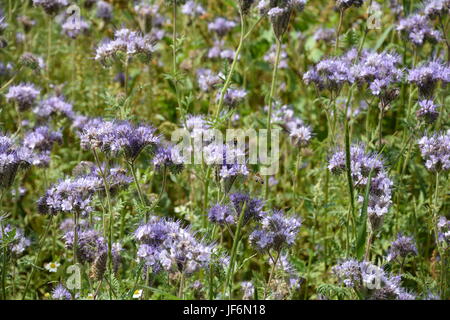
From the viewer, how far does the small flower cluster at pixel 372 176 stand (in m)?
3.20

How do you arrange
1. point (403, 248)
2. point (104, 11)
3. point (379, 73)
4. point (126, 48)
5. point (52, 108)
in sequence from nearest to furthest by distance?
1. point (403, 248)
2. point (379, 73)
3. point (126, 48)
4. point (52, 108)
5. point (104, 11)

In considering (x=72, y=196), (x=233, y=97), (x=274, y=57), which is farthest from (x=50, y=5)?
(x=72, y=196)

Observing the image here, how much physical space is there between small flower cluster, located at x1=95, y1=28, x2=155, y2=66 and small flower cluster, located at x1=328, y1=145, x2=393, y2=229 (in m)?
1.31

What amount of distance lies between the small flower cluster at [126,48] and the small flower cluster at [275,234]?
1.42 m

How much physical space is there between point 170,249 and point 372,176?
1244 mm

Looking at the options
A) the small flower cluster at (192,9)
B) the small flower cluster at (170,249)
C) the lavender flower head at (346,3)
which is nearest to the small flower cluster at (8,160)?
the small flower cluster at (170,249)

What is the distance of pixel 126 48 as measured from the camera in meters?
3.94

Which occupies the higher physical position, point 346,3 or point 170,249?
point 346,3

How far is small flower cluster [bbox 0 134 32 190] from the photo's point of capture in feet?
10.1

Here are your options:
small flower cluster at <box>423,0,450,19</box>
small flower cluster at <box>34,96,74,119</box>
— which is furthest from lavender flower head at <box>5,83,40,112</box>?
small flower cluster at <box>423,0,450,19</box>

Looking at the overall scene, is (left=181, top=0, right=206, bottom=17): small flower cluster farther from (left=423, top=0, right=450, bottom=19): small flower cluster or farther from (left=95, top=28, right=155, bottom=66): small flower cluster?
(left=423, top=0, right=450, bottom=19): small flower cluster

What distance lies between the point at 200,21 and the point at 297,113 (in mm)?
1760

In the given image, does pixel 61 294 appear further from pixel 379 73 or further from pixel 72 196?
pixel 379 73

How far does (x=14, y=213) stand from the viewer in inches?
182
